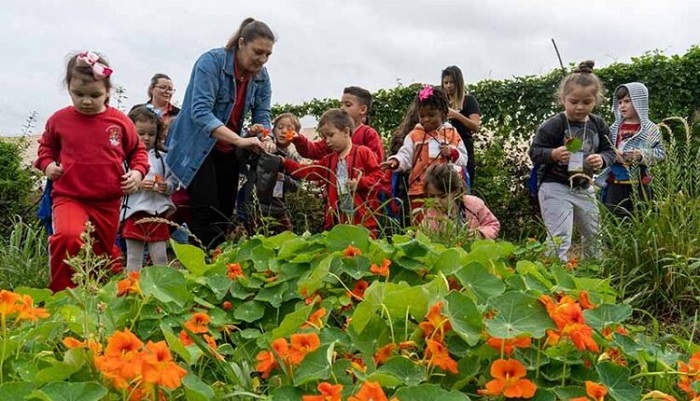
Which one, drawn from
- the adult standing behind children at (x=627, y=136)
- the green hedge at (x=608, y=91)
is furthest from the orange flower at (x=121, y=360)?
the green hedge at (x=608, y=91)

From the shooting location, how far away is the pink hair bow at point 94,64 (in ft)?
13.0

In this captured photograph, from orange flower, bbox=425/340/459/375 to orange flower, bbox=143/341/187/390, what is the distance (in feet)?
1.61

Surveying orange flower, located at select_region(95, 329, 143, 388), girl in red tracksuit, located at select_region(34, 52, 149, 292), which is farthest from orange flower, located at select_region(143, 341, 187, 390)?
girl in red tracksuit, located at select_region(34, 52, 149, 292)

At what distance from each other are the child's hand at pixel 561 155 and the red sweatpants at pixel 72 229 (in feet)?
8.68

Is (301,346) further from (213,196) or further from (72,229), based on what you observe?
(213,196)

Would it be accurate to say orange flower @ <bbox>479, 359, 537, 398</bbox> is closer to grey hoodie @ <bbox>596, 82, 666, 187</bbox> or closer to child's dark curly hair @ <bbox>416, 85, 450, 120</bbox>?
child's dark curly hair @ <bbox>416, 85, 450, 120</bbox>

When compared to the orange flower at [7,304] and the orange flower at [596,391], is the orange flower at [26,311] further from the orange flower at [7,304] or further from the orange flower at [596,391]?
the orange flower at [596,391]

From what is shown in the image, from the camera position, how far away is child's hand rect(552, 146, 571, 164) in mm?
4742

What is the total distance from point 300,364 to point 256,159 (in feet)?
11.1

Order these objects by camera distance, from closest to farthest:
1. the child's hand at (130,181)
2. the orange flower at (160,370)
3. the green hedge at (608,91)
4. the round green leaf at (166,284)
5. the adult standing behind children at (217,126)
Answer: the orange flower at (160,370) < the round green leaf at (166,284) < the child's hand at (130,181) < the adult standing behind children at (217,126) < the green hedge at (608,91)

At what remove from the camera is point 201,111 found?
4.64 meters

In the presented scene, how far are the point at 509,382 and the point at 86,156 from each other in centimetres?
319

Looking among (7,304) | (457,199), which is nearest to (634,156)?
(457,199)

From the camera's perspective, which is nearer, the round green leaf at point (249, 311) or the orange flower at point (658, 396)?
the orange flower at point (658, 396)
